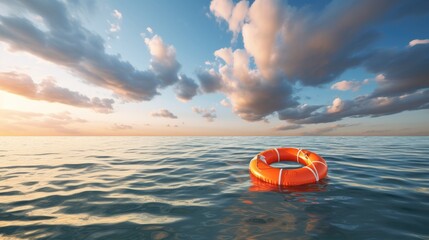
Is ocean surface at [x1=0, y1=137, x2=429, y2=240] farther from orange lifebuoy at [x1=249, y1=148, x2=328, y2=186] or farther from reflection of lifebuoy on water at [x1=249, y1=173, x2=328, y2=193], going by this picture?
orange lifebuoy at [x1=249, y1=148, x2=328, y2=186]

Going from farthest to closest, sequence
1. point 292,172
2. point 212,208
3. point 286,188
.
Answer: point 292,172 < point 286,188 < point 212,208

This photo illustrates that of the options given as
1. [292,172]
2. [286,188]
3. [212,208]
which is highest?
[292,172]

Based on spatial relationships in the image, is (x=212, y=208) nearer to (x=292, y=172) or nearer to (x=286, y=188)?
(x=286, y=188)

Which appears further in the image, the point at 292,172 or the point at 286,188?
the point at 292,172

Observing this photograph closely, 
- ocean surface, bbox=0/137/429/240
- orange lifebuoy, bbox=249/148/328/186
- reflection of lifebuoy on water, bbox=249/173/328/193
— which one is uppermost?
orange lifebuoy, bbox=249/148/328/186

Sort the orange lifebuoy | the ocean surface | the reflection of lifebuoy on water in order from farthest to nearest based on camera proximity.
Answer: the orange lifebuoy, the reflection of lifebuoy on water, the ocean surface

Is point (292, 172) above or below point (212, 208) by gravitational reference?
above

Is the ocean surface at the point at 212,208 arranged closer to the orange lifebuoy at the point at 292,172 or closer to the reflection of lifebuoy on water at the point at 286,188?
the reflection of lifebuoy on water at the point at 286,188

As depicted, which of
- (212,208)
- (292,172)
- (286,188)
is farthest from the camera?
(292,172)

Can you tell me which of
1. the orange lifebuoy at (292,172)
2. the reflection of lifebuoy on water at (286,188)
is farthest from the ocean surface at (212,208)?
the orange lifebuoy at (292,172)

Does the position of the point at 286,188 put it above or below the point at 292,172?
below

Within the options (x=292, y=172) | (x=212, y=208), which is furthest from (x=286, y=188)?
(x=212, y=208)

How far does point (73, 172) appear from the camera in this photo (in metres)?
7.61

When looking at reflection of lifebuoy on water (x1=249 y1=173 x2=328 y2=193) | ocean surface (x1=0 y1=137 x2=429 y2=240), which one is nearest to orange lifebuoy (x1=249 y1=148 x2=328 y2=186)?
reflection of lifebuoy on water (x1=249 y1=173 x2=328 y2=193)
